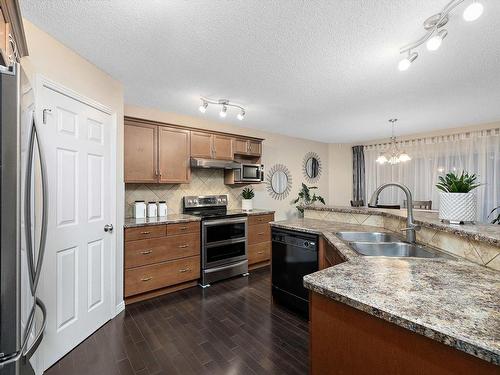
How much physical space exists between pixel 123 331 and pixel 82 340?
0.31m

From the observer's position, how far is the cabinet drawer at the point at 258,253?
3.90 metres

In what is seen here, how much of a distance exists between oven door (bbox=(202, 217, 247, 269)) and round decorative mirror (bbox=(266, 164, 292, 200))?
1482mm

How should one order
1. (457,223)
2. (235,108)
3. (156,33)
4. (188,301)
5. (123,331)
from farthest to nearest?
(235,108)
(188,301)
(123,331)
(156,33)
(457,223)

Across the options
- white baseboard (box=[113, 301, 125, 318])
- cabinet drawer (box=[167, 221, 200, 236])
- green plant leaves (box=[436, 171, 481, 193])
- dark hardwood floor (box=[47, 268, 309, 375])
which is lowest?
dark hardwood floor (box=[47, 268, 309, 375])

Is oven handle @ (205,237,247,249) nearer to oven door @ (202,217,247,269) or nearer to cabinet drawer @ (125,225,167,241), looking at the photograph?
oven door @ (202,217,247,269)

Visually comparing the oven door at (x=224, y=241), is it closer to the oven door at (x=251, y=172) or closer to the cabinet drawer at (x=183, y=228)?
the cabinet drawer at (x=183, y=228)

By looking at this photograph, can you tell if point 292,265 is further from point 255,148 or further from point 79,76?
point 79,76

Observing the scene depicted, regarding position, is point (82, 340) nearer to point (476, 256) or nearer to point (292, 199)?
point (476, 256)

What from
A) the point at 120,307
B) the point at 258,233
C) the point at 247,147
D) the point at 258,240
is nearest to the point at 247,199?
the point at 258,233

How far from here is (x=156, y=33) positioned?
5.87 ft

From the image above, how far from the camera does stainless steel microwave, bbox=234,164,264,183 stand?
4.08 metres

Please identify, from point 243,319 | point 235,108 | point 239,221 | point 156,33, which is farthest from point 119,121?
point 243,319

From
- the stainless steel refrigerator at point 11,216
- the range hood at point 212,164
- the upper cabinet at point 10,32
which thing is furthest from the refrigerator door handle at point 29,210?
the range hood at point 212,164

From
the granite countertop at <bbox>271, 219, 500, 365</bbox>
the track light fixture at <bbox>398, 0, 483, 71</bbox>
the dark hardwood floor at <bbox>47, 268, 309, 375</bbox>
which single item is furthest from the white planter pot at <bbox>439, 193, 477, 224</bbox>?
the dark hardwood floor at <bbox>47, 268, 309, 375</bbox>
